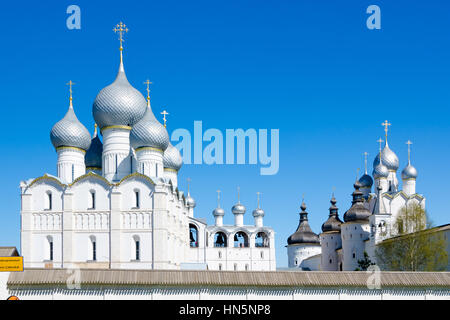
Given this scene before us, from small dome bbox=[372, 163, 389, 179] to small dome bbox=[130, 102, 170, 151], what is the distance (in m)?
33.7

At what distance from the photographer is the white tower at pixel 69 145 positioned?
3888 cm

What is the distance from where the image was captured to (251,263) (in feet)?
212

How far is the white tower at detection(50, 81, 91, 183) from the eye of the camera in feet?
128

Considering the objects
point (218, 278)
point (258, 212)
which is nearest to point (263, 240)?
point (258, 212)

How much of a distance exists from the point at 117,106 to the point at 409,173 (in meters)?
36.4

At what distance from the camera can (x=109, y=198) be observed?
36.4 meters

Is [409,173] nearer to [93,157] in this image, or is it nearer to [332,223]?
[332,223]

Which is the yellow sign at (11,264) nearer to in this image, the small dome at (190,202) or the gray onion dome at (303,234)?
the small dome at (190,202)

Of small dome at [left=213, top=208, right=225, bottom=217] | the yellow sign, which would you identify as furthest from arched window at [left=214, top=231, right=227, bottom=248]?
the yellow sign

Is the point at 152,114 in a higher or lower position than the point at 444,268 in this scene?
higher

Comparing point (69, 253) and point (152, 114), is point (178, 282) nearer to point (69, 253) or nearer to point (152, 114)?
point (69, 253)
